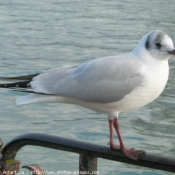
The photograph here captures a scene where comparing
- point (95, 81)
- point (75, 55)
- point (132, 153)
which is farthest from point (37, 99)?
point (75, 55)

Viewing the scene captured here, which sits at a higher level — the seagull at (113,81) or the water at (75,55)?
the water at (75,55)

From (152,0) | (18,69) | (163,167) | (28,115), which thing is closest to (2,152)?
(163,167)

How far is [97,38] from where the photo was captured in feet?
42.4

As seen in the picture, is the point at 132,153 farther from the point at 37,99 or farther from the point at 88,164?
the point at 37,99

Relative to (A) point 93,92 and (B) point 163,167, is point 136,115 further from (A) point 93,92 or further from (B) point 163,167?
(B) point 163,167

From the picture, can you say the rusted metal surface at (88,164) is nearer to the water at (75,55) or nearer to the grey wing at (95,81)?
the grey wing at (95,81)

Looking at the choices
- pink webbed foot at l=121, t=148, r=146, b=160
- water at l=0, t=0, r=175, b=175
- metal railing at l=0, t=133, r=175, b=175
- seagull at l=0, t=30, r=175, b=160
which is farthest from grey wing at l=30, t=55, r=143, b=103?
water at l=0, t=0, r=175, b=175

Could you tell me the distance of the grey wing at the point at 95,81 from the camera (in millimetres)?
2748

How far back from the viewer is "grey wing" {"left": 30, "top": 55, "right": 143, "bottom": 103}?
2.75 meters

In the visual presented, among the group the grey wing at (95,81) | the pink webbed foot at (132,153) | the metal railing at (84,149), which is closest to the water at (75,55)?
the grey wing at (95,81)

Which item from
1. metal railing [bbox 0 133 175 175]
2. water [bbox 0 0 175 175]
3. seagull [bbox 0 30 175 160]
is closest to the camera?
metal railing [bbox 0 133 175 175]

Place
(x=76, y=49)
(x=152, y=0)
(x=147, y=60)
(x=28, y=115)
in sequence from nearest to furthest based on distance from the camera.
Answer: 1. (x=147, y=60)
2. (x=28, y=115)
3. (x=76, y=49)
4. (x=152, y=0)

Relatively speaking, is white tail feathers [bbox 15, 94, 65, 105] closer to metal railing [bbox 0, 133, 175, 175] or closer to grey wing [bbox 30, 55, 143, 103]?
grey wing [bbox 30, 55, 143, 103]

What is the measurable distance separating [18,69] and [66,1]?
845 centimetres
